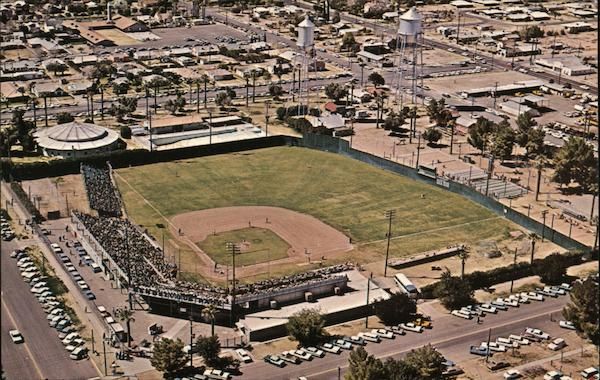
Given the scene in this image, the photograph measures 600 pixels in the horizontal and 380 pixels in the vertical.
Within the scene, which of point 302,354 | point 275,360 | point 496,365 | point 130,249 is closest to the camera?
point 496,365

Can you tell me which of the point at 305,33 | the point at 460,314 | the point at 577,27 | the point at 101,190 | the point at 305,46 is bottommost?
the point at 460,314

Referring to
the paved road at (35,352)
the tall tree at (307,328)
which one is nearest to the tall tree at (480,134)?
the tall tree at (307,328)

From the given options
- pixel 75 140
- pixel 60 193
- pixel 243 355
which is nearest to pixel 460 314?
pixel 243 355

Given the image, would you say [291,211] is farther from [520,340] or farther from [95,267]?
[520,340]

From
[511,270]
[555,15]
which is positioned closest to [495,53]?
[555,15]

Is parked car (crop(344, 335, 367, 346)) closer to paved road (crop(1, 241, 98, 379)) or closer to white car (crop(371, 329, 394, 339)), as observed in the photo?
white car (crop(371, 329, 394, 339))
